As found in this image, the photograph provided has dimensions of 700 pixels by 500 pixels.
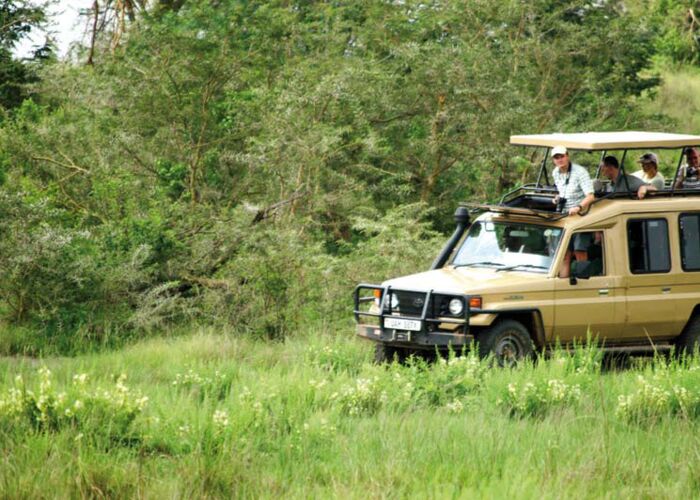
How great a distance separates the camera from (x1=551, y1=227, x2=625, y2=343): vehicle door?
12.4 metres

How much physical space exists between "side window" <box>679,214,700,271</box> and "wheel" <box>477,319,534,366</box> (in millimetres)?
2268

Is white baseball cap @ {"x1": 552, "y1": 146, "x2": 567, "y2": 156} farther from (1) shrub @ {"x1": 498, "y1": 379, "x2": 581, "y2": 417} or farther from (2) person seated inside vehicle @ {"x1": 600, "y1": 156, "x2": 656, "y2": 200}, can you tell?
(1) shrub @ {"x1": 498, "y1": 379, "x2": 581, "y2": 417}

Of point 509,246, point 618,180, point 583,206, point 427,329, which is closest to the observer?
point 427,329

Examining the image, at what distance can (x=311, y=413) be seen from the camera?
8828mm

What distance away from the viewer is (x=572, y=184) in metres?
13.2

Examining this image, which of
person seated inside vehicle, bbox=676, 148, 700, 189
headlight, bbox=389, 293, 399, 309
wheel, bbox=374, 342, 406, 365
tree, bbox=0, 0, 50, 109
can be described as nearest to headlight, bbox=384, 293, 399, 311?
headlight, bbox=389, 293, 399, 309

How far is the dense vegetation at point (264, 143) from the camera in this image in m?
15.5

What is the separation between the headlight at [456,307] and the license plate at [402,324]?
33 cm

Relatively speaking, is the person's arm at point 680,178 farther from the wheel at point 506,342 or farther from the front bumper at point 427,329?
the front bumper at point 427,329

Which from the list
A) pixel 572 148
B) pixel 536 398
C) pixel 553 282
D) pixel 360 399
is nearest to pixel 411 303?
pixel 553 282

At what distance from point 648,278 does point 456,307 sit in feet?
7.88

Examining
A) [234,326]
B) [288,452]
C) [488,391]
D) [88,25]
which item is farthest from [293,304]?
[88,25]

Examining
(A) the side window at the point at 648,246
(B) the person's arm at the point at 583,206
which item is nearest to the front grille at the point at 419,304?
(B) the person's arm at the point at 583,206

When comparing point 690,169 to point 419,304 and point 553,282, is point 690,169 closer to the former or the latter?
point 553,282
